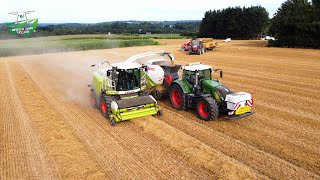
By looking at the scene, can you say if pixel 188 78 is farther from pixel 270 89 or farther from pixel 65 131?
pixel 270 89

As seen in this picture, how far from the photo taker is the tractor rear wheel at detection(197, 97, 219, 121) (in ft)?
33.0

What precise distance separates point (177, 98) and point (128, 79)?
214 cm

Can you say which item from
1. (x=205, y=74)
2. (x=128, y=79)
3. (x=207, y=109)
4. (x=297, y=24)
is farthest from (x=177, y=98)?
(x=297, y=24)

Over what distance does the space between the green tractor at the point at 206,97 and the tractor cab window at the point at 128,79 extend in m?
1.53

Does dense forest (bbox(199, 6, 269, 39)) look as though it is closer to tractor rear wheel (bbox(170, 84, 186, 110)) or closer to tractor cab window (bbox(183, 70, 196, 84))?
tractor rear wheel (bbox(170, 84, 186, 110))

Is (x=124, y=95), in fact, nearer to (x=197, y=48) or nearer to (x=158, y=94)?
(x=158, y=94)

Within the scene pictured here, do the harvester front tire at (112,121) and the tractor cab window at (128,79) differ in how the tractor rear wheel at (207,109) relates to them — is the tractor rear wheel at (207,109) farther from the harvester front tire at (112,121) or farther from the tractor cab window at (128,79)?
the harvester front tire at (112,121)

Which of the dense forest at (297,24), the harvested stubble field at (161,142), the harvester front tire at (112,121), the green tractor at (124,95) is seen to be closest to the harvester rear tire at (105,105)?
the green tractor at (124,95)

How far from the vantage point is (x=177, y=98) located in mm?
11992

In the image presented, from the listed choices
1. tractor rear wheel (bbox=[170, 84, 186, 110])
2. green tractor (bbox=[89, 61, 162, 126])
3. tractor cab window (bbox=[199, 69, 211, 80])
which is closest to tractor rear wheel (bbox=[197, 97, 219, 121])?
tractor rear wheel (bbox=[170, 84, 186, 110])

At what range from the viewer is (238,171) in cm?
707

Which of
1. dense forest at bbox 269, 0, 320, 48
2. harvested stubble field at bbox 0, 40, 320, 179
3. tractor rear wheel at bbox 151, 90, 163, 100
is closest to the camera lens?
harvested stubble field at bbox 0, 40, 320, 179

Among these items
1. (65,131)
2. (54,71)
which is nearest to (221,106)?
(65,131)

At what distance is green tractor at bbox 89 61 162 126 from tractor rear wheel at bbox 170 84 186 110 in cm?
100
